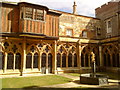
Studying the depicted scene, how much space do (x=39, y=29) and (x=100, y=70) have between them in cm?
1181

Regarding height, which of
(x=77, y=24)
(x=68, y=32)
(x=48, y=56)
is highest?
(x=77, y=24)

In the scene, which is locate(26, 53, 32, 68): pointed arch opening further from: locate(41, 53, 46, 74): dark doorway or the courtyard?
the courtyard

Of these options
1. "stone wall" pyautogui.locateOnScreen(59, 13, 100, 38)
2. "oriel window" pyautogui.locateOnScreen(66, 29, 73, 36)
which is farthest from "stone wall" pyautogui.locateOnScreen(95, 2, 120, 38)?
"oriel window" pyautogui.locateOnScreen(66, 29, 73, 36)

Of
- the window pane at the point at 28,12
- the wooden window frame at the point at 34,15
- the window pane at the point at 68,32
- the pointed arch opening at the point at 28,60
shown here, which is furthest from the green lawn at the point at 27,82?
the window pane at the point at 68,32

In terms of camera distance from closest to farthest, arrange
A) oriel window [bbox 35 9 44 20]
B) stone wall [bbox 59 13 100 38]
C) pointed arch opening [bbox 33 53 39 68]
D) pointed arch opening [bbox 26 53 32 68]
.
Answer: oriel window [bbox 35 9 44 20], pointed arch opening [bbox 26 53 32 68], pointed arch opening [bbox 33 53 39 68], stone wall [bbox 59 13 100 38]

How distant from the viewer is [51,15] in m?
17.2

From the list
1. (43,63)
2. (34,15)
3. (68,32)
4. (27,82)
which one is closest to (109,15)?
(68,32)

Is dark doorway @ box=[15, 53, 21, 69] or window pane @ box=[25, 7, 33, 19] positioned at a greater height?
window pane @ box=[25, 7, 33, 19]

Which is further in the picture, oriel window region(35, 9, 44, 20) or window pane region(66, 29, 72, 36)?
window pane region(66, 29, 72, 36)

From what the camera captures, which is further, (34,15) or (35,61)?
(35,61)

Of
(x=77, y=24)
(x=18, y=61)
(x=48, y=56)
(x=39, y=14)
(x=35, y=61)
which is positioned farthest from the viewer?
(x=77, y=24)

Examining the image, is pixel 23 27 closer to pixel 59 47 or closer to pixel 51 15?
pixel 51 15

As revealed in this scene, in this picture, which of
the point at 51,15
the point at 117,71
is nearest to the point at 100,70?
the point at 117,71

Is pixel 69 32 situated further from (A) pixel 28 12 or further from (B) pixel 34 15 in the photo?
(A) pixel 28 12
